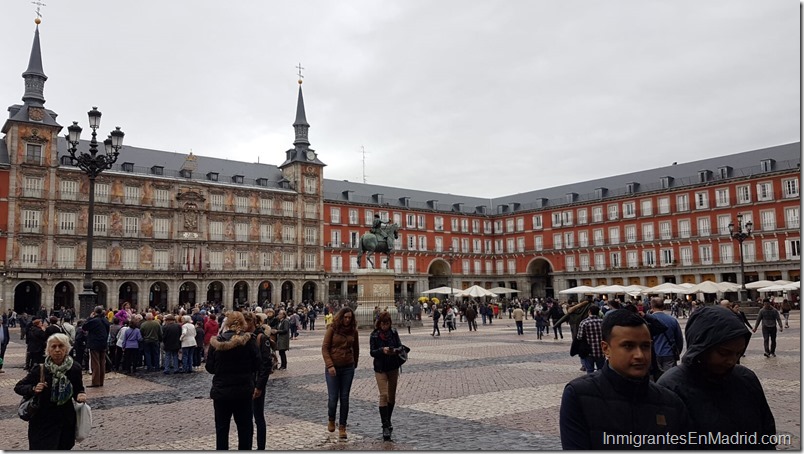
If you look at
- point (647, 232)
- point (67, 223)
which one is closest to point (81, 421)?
point (67, 223)

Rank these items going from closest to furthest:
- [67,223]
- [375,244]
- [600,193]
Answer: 1. [375,244]
2. [67,223]
3. [600,193]

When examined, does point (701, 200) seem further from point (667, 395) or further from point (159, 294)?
point (667, 395)

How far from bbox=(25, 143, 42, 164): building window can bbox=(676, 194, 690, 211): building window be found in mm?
55317

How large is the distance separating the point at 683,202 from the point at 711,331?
59.8 m

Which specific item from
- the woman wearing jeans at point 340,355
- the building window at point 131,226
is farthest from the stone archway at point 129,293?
the woman wearing jeans at point 340,355

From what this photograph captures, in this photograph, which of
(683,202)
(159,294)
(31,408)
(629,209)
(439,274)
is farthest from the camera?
(439,274)

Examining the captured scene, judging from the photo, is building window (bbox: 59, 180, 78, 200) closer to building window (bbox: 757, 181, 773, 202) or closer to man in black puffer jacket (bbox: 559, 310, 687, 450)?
man in black puffer jacket (bbox: 559, 310, 687, 450)


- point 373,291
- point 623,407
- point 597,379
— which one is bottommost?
point 623,407

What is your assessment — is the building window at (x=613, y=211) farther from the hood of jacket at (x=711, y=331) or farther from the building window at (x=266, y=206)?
the hood of jacket at (x=711, y=331)

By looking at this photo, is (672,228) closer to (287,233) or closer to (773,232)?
(773,232)

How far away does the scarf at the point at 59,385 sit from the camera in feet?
15.4

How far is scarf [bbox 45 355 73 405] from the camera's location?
15.4ft

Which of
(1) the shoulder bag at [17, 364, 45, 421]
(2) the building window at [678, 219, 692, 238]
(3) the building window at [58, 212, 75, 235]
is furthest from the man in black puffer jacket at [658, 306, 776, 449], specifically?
(2) the building window at [678, 219, 692, 238]

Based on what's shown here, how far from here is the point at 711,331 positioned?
9.14 ft
